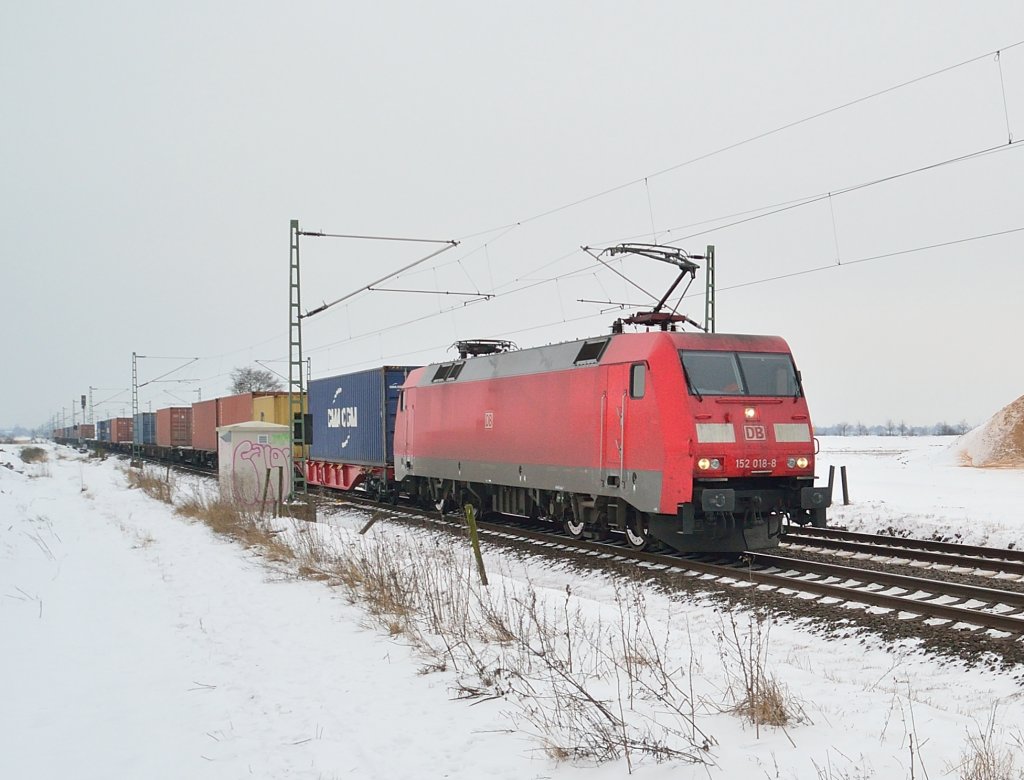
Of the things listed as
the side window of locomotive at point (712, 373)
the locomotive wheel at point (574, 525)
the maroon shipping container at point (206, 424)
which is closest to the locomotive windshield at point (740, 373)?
the side window of locomotive at point (712, 373)

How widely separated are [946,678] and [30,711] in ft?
23.5

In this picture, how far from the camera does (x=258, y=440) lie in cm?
2147

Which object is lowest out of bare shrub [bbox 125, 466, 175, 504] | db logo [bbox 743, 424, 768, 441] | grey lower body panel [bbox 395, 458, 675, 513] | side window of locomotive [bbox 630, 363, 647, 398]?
bare shrub [bbox 125, 466, 175, 504]

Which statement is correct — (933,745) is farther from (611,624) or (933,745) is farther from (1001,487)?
(1001,487)

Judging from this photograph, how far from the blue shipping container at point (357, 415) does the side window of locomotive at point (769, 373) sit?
11.4m

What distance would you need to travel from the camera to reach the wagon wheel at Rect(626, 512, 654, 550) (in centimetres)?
1313

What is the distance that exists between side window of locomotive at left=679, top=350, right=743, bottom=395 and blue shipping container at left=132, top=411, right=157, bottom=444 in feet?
181

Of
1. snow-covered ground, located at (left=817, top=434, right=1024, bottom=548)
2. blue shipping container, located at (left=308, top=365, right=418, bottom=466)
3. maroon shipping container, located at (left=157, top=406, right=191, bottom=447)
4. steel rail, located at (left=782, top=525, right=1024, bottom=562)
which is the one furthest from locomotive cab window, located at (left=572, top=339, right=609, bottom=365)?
maroon shipping container, located at (left=157, top=406, right=191, bottom=447)

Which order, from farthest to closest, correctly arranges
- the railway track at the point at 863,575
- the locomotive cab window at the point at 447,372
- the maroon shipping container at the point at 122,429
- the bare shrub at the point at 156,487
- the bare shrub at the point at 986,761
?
the maroon shipping container at the point at 122,429, the bare shrub at the point at 156,487, the locomotive cab window at the point at 447,372, the railway track at the point at 863,575, the bare shrub at the point at 986,761

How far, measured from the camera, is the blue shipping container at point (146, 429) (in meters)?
61.3

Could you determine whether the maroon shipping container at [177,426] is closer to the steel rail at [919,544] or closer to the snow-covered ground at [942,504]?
the snow-covered ground at [942,504]

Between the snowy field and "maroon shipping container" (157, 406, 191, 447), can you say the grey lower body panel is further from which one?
"maroon shipping container" (157, 406, 191, 447)

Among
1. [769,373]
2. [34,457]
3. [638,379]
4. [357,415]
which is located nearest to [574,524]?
[638,379]

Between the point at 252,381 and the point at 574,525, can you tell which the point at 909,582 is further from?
the point at 252,381
